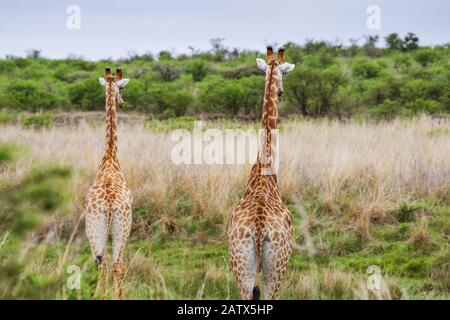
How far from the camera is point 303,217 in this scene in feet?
25.9

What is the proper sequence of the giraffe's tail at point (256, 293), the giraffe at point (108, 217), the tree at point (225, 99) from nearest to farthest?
the giraffe's tail at point (256, 293) → the giraffe at point (108, 217) → the tree at point (225, 99)

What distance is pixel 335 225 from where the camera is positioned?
804 centimetres

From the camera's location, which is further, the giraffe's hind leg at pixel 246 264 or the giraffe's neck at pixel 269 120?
the giraffe's neck at pixel 269 120

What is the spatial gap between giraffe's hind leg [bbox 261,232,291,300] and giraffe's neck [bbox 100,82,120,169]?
1905mm

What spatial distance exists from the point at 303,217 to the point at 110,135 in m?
2.84

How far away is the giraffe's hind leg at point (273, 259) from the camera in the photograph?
4.52 m

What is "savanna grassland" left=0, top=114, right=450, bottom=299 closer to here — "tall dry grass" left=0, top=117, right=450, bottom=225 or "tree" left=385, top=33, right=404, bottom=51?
"tall dry grass" left=0, top=117, right=450, bottom=225

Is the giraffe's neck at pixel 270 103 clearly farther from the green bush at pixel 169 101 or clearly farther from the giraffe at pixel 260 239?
the green bush at pixel 169 101

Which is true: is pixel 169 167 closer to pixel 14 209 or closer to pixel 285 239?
pixel 285 239

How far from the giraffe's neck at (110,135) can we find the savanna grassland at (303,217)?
40cm

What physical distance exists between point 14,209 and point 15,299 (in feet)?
1.65

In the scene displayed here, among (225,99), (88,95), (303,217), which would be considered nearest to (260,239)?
(303,217)

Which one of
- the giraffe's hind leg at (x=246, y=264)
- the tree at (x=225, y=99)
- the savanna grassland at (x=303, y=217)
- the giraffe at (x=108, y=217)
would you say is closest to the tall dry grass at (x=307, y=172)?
the savanna grassland at (x=303, y=217)
